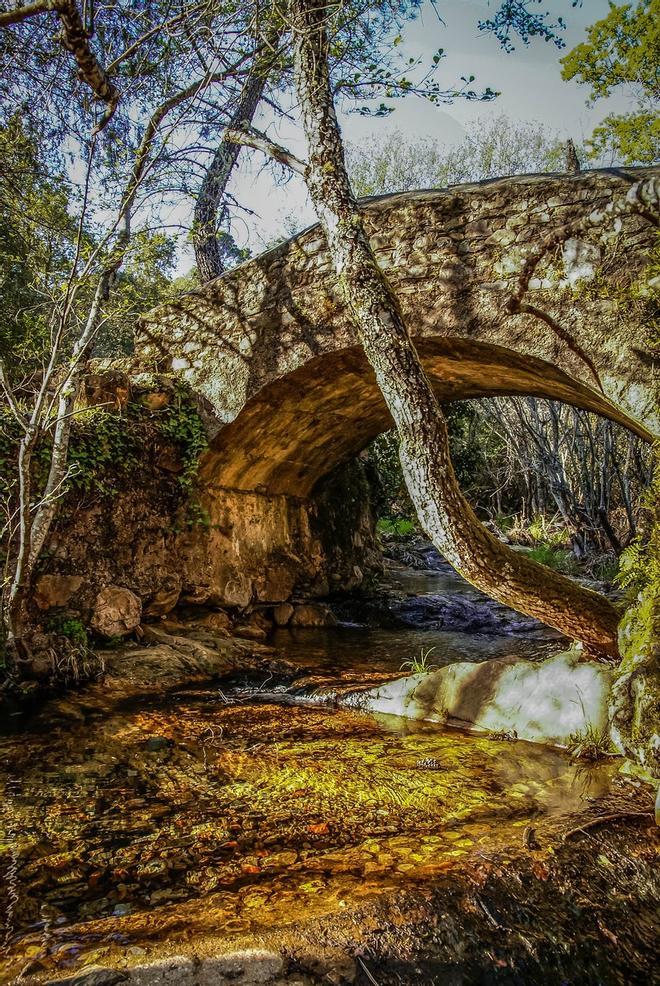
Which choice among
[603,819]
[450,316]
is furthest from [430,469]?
[603,819]

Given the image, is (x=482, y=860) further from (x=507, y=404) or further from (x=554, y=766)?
(x=507, y=404)

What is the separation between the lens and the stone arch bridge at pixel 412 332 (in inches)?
165

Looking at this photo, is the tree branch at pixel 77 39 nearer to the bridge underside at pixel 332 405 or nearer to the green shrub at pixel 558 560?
the bridge underside at pixel 332 405

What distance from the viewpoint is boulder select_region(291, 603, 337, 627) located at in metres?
8.23

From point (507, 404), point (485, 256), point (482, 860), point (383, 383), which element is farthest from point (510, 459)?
point (482, 860)

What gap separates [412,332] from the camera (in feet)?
16.6

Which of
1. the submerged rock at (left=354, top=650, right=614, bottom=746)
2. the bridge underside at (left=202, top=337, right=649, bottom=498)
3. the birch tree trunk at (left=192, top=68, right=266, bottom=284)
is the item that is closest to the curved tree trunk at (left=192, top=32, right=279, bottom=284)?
the birch tree trunk at (left=192, top=68, right=266, bottom=284)

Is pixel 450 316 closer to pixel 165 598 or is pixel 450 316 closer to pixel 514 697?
pixel 514 697

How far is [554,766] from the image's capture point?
9.95 ft

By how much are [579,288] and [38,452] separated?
4.72m

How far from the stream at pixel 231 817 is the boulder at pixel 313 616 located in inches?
153

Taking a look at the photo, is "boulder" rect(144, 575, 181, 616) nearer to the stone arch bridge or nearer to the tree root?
the stone arch bridge

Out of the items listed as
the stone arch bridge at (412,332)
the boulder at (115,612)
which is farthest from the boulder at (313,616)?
the boulder at (115,612)

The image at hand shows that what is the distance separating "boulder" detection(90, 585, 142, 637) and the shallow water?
162 centimetres
